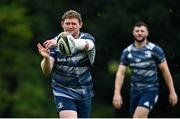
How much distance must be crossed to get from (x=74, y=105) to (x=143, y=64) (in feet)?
10.2

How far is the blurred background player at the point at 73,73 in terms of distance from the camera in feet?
39.9

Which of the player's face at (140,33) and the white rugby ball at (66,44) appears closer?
the white rugby ball at (66,44)

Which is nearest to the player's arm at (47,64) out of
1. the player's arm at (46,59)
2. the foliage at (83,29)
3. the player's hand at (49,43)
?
the player's arm at (46,59)

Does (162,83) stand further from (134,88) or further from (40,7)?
(40,7)

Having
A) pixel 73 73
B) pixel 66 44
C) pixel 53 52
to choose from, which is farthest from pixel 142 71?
pixel 66 44

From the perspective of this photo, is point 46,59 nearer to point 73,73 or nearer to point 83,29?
point 73,73

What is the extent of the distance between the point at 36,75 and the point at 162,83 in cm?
1297

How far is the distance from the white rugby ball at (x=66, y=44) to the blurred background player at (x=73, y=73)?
27 centimetres

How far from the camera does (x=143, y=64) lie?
1527 centimetres

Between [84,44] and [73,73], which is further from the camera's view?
[73,73]

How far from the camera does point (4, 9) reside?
37594 millimetres

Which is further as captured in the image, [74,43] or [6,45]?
[6,45]

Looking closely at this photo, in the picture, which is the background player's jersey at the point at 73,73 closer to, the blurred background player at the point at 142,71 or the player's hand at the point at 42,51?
the player's hand at the point at 42,51

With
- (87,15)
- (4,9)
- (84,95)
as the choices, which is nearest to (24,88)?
(4,9)
